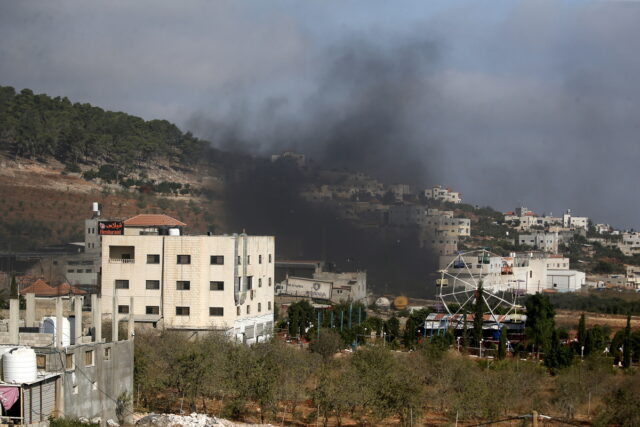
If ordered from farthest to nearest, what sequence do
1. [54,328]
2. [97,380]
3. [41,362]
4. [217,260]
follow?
[217,260] → [97,380] → [54,328] → [41,362]

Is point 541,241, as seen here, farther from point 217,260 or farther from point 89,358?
point 89,358

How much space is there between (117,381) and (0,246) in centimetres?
5632

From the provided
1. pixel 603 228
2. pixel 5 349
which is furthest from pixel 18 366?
pixel 603 228

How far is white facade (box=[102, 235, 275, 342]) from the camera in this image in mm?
39312

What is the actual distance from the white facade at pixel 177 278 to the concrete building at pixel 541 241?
84.1m

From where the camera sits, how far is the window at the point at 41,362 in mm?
20484

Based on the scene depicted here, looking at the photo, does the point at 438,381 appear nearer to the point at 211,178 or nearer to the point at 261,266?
the point at 261,266

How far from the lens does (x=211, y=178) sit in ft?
356

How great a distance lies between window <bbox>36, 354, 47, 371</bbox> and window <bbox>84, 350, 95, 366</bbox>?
144 cm

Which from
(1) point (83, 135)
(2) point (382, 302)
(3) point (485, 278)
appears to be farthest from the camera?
(1) point (83, 135)

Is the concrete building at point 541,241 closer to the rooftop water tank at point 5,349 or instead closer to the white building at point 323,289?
the white building at point 323,289

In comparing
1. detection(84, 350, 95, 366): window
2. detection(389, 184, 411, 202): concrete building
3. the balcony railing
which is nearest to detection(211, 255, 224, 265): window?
the balcony railing

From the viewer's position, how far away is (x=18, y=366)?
760 inches

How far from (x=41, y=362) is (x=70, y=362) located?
74cm
